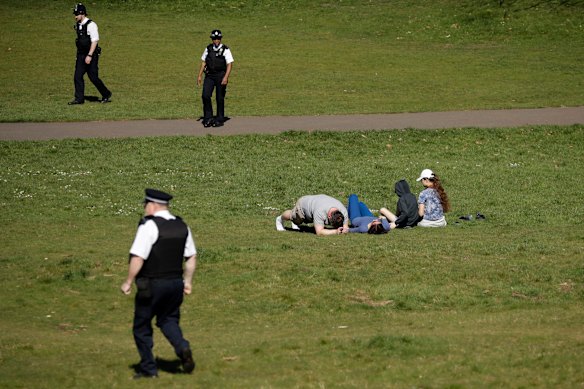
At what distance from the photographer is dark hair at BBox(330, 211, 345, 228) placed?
1631 cm

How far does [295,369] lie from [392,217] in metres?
7.75

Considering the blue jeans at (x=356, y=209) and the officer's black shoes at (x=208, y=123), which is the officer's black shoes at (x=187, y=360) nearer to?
the blue jeans at (x=356, y=209)

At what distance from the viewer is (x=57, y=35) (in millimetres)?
38344

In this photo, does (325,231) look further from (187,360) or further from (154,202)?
(154,202)

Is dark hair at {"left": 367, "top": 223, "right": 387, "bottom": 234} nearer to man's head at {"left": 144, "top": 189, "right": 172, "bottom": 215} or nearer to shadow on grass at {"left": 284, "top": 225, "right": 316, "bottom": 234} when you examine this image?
shadow on grass at {"left": 284, "top": 225, "right": 316, "bottom": 234}

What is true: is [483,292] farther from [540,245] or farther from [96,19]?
[96,19]

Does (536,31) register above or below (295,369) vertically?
above

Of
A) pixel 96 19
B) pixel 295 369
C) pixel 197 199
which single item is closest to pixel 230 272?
pixel 295 369

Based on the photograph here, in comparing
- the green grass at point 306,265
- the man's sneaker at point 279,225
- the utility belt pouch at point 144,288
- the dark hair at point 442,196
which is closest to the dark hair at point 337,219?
the green grass at point 306,265

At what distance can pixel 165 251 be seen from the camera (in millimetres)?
9055

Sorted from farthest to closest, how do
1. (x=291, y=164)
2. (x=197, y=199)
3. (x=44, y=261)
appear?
(x=291, y=164), (x=197, y=199), (x=44, y=261)

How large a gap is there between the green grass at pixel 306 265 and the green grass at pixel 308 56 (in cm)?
418

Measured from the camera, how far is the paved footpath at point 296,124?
2350 centimetres

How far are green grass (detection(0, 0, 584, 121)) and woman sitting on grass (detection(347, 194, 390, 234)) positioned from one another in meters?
9.16
